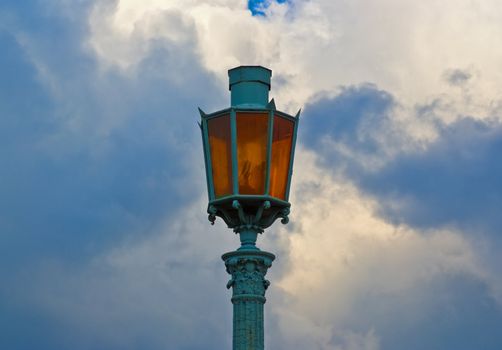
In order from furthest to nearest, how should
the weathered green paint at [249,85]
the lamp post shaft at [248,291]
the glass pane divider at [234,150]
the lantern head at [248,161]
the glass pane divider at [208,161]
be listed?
the weathered green paint at [249,85] → the glass pane divider at [208,161] → the lantern head at [248,161] → the glass pane divider at [234,150] → the lamp post shaft at [248,291]

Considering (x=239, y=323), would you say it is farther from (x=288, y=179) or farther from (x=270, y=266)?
(x=288, y=179)

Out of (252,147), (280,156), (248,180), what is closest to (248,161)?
(252,147)

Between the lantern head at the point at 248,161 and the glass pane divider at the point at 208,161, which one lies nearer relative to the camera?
the lantern head at the point at 248,161

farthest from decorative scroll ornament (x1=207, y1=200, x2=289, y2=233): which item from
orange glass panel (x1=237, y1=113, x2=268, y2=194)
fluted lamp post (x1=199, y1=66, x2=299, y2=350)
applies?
orange glass panel (x1=237, y1=113, x2=268, y2=194)

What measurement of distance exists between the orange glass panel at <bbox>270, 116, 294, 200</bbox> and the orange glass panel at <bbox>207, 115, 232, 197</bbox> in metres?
1.17

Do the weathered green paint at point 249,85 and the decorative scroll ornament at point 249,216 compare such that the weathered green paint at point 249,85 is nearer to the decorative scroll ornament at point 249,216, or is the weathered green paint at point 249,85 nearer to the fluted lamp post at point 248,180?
the fluted lamp post at point 248,180

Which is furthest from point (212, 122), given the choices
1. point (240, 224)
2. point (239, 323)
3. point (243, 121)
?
point (239, 323)

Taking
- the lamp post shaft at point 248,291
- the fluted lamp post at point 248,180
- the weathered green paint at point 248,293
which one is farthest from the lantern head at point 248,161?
the weathered green paint at point 248,293

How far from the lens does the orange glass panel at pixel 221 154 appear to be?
30469 mm

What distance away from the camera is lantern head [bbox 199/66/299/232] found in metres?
30.3

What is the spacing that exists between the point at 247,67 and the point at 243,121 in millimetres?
1749

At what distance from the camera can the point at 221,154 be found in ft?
101

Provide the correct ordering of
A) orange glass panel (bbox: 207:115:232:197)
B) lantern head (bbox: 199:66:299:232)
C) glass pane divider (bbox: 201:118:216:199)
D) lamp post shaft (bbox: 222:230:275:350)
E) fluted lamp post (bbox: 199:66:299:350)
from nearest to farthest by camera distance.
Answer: lamp post shaft (bbox: 222:230:275:350)
fluted lamp post (bbox: 199:66:299:350)
lantern head (bbox: 199:66:299:232)
orange glass panel (bbox: 207:115:232:197)
glass pane divider (bbox: 201:118:216:199)

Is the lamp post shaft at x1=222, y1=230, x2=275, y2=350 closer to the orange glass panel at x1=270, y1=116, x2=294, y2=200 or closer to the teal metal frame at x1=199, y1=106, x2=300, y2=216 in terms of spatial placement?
the teal metal frame at x1=199, y1=106, x2=300, y2=216
